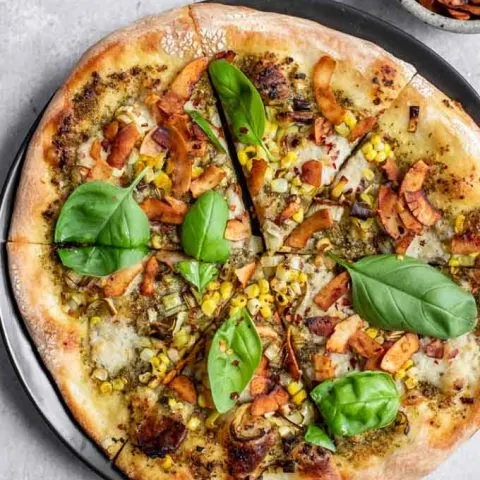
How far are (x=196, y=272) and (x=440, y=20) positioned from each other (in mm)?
1379

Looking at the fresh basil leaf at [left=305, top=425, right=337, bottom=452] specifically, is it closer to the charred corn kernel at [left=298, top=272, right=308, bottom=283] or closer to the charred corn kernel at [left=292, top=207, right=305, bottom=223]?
the charred corn kernel at [left=298, top=272, right=308, bottom=283]

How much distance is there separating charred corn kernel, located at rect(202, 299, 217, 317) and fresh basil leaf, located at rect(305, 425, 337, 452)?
1.89 feet

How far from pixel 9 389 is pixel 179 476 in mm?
859

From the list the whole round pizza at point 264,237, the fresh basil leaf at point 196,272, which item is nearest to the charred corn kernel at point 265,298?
the whole round pizza at point 264,237

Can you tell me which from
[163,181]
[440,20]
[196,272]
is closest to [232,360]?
[196,272]

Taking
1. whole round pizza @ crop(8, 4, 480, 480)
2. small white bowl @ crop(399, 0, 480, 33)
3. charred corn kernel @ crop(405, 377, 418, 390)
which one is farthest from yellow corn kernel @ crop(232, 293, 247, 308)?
small white bowl @ crop(399, 0, 480, 33)

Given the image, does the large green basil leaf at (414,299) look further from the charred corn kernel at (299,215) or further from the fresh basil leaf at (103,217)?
the fresh basil leaf at (103,217)

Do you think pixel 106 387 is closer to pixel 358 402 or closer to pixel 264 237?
pixel 264 237

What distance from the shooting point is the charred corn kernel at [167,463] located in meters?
4.11

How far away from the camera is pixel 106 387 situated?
4137mm

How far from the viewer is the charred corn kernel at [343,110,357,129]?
4.13 meters

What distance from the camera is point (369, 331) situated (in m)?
4.11

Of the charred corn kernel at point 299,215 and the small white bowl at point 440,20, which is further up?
the small white bowl at point 440,20

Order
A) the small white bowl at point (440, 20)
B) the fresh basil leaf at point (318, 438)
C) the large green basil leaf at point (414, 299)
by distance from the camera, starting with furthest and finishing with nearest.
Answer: the small white bowl at point (440, 20), the fresh basil leaf at point (318, 438), the large green basil leaf at point (414, 299)
